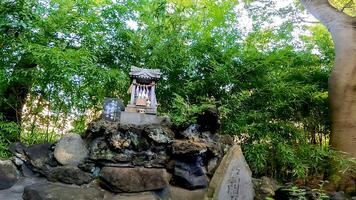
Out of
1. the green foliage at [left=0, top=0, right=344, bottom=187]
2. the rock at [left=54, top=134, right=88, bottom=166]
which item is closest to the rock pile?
the rock at [left=54, top=134, right=88, bottom=166]

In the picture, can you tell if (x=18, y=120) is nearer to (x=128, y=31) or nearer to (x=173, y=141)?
(x=128, y=31)

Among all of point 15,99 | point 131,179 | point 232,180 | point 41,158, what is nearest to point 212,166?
point 232,180

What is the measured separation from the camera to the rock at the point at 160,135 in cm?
306

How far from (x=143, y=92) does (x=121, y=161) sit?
0.91 meters

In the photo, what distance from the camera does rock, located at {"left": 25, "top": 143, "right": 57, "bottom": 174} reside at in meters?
2.87

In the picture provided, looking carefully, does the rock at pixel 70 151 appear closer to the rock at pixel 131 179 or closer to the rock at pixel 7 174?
the rock at pixel 131 179

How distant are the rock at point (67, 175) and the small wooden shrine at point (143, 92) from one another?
0.86m

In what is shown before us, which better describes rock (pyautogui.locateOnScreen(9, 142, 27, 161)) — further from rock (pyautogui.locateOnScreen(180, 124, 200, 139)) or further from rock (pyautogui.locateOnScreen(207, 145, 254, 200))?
rock (pyautogui.locateOnScreen(207, 145, 254, 200))

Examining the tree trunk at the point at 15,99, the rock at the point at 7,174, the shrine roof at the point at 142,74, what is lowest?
the rock at the point at 7,174

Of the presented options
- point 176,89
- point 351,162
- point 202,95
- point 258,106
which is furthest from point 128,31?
point 351,162

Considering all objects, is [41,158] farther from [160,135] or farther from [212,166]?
[212,166]

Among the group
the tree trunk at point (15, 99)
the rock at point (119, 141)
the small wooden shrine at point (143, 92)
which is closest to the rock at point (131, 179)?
the rock at point (119, 141)

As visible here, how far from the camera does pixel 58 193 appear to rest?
8.29 feet

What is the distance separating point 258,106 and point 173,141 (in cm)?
215
